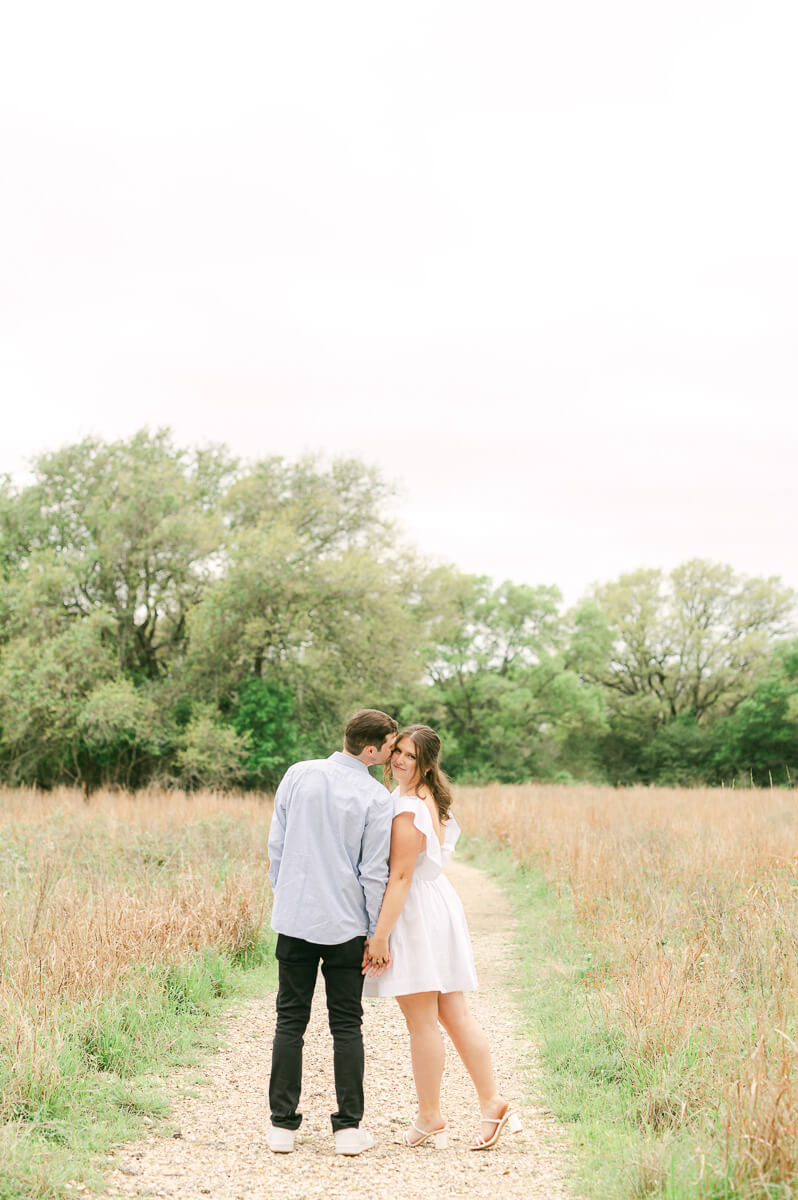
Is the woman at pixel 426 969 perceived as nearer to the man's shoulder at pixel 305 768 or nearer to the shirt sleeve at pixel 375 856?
the shirt sleeve at pixel 375 856

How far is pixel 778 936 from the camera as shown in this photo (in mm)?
6297

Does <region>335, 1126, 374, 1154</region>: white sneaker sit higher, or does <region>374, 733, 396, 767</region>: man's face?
<region>374, 733, 396, 767</region>: man's face

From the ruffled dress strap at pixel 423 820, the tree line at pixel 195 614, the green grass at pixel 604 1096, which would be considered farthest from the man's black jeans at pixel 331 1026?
the tree line at pixel 195 614

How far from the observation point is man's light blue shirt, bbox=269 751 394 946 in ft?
13.5

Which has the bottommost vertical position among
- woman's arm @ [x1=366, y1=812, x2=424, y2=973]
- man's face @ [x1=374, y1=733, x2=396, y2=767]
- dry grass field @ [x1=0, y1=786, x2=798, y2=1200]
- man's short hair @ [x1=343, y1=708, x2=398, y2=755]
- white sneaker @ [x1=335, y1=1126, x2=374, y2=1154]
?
white sneaker @ [x1=335, y1=1126, x2=374, y2=1154]

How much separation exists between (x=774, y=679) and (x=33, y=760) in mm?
27591

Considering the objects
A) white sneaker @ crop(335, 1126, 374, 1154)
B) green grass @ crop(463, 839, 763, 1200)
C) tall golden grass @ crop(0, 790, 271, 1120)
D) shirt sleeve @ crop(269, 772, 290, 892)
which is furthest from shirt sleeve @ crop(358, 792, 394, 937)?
tall golden grass @ crop(0, 790, 271, 1120)

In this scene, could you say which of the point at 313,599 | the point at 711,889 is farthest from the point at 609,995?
the point at 313,599

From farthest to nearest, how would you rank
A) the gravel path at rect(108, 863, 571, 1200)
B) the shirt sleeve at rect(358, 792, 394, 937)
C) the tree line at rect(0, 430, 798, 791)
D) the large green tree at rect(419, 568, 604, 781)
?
the large green tree at rect(419, 568, 604, 781) → the tree line at rect(0, 430, 798, 791) → the shirt sleeve at rect(358, 792, 394, 937) → the gravel path at rect(108, 863, 571, 1200)

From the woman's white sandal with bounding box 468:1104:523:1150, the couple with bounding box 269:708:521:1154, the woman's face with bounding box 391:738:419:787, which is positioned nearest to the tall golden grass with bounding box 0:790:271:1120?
the couple with bounding box 269:708:521:1154

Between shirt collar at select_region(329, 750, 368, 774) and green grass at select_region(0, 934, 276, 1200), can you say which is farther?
shirt collar at select_region(329, 750, 368, 774)

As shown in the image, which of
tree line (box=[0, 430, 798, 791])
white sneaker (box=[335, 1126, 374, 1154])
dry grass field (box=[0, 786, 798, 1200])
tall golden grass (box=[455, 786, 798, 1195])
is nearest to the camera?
tall golden grass (box=[455, 786, 798, 1195])

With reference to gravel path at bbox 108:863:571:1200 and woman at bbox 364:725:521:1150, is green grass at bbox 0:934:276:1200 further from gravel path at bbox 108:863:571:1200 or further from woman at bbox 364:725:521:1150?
woman at bbox 364:725:521:1150

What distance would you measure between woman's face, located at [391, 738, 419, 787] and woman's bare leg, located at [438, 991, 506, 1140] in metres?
0.92
